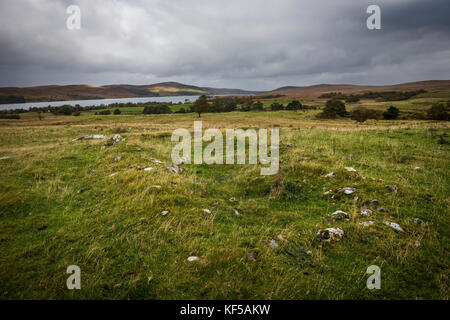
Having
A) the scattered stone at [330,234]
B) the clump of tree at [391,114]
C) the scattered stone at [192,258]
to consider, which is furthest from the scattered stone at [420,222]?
the clump of tree at [391,114]

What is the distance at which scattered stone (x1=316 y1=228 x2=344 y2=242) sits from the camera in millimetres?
5371

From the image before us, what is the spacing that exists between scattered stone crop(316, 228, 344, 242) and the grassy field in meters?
0.13

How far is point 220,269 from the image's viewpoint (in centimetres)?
436

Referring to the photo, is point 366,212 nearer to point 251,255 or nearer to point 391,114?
point 251,255

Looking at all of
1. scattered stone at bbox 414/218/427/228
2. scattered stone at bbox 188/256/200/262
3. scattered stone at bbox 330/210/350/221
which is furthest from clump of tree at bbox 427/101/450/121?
scattered stone at bbox 188/256/200/262

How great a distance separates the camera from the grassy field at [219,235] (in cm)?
398

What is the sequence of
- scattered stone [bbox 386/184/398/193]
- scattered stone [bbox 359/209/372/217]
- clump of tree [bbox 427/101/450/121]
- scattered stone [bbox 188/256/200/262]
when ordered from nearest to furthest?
scattered stone [bbox 188/256/200/262]
scattered stone [bbox 359/209/372/217]
scattered stone [bbox 386/184/398/193]
clump of tree [bbox 427/101/450/121]

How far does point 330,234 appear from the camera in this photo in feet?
17.8

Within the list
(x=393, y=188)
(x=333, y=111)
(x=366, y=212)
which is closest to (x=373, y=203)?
(x=366, y=212)

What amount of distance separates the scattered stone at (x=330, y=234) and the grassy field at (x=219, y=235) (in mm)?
127

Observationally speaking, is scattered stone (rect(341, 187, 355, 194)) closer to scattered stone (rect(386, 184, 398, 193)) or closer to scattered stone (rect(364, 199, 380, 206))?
scattered stone (rect(364, 199, 380, 206))

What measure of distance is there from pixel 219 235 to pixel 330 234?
118 inches

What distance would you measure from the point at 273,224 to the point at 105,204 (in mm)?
5936
